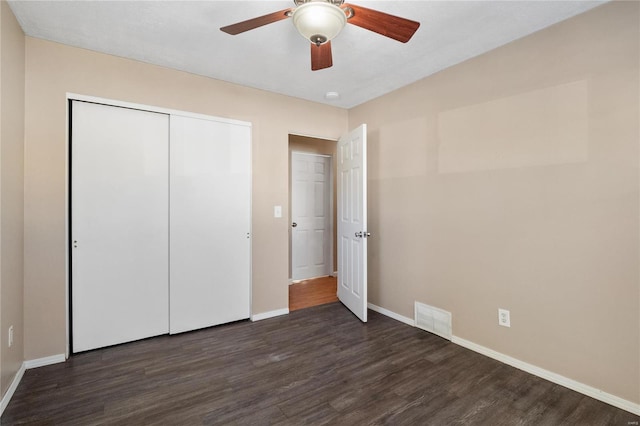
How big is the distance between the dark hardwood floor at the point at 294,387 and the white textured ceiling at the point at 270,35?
2461 mm

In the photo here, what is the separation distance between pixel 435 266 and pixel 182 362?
7.62ft

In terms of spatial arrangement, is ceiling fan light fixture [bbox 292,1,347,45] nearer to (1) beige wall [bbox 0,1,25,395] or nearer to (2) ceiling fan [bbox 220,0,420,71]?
(2) ceiling fan [bbox 220,0,420,71]

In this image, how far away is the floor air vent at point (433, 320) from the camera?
2.73 meters

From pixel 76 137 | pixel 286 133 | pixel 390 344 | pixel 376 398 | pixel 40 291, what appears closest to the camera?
pixel 376 398

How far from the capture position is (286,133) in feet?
11.3

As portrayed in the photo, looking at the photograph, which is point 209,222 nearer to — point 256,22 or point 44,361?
point 44,361

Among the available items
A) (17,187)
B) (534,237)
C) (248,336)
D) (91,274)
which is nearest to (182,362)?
(248,336)

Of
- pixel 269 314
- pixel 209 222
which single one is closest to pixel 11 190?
pixel 209 222

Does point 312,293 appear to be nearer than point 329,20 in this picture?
No

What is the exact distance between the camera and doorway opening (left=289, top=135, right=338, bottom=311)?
15.6ft

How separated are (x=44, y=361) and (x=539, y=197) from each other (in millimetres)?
3867

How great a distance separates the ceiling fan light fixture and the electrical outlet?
2333mm

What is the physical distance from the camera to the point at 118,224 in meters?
2.57

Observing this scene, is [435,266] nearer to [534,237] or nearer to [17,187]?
[534,237]
